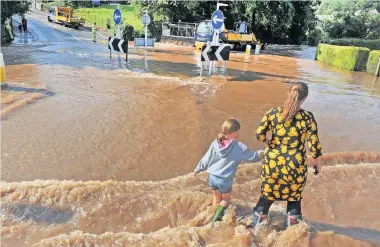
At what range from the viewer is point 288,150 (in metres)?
3.66

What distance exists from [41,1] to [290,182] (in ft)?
250

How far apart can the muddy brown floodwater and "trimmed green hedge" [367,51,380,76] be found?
30.8 feet

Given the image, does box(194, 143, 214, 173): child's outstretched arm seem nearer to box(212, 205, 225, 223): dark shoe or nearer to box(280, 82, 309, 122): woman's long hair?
box(212, 205, 225, 223): dark shoe

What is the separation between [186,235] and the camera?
391 cm

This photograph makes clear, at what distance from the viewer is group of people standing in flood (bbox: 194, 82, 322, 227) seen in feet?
11.8

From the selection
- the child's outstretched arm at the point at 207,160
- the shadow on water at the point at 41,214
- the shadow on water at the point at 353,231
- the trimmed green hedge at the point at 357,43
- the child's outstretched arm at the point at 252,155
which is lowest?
the shadow on water at the point at 41,214

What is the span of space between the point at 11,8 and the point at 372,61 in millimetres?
22739

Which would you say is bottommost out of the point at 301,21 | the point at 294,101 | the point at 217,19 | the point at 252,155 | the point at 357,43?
the point at 252,155

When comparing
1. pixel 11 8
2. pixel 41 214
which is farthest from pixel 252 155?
pixel 11 8

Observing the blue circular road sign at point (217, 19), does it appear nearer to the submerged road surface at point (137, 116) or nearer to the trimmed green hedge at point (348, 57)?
the submerged road surface at point (137, 116)

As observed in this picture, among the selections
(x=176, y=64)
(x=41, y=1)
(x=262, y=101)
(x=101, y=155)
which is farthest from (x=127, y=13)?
(x=101, y=155)

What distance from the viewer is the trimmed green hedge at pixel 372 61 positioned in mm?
19181

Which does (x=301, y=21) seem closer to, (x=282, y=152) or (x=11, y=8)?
(x=11, y=8)

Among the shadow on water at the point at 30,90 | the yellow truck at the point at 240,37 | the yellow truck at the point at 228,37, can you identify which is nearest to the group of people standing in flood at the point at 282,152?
the shadow on water at the point at 30,90
